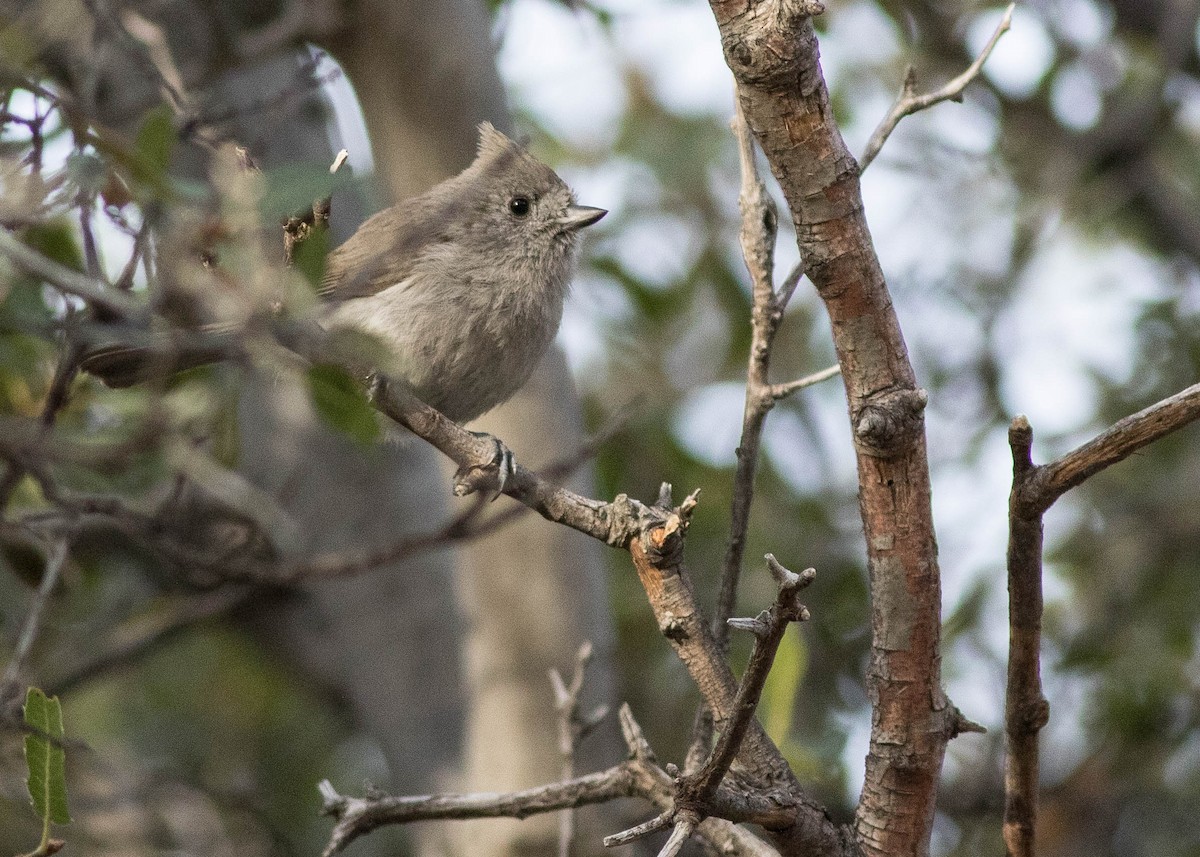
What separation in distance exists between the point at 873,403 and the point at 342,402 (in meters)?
1.11

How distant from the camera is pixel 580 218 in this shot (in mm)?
3707

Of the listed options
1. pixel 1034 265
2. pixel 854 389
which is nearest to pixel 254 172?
pixel 854 389

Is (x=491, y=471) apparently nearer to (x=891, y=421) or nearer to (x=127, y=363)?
(x=891, y=421)

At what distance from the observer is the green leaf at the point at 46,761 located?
2154 millimetres

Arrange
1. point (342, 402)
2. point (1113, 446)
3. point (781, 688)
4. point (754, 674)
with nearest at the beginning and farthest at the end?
point (754, 674) < point (1113, 446) < point (342, 402) < point (781, 688)

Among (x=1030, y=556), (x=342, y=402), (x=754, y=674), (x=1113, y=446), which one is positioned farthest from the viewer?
(x=342, y=402)

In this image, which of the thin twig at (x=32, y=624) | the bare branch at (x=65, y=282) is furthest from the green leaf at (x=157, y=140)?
the thin twig at (x=32, y=624)

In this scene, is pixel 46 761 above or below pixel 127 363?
below

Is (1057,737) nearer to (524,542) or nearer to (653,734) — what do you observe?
(653,734)

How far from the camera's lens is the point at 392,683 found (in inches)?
177

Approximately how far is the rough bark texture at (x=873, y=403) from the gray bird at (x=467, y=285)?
4.92ft

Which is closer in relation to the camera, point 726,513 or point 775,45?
point 775,45

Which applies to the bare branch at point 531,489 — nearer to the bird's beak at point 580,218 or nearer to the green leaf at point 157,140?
the green leaf at point 157,140

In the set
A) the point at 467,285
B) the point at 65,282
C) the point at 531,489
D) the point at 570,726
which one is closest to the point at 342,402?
the point at 531,489
